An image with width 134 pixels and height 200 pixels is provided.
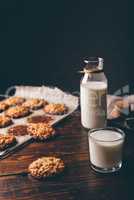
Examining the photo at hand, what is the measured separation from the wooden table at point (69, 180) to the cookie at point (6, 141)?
2.2 inches

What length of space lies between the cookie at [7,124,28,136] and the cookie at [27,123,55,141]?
0.02 metres

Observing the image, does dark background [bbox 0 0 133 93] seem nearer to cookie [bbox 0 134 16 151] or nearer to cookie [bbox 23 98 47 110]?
cookie [bbox 23 98 47 110]

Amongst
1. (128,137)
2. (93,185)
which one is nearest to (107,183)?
(93,185)

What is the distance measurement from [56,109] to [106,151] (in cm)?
56

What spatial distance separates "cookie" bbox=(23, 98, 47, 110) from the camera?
68.4 inches

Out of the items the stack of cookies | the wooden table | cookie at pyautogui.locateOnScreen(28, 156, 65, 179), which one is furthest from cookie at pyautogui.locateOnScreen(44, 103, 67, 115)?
cookie at pyautogui.locateOnScreen(28, 156, 65, 179)

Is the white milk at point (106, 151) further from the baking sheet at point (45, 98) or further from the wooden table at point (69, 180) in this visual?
the baking sheet at point (45, 98)

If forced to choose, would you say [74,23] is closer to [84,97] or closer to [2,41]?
[2,41]

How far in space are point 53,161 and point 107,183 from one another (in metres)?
0.19

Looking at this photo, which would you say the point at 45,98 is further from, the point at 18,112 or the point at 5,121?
the point at 5,121

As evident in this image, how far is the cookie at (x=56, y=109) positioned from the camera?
1652mm

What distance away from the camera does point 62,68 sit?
272 cm

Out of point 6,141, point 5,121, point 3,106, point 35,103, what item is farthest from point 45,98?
point 6,141

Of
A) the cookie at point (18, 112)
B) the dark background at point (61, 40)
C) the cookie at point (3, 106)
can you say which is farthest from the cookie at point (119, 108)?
the dark background at point (61, 40)
